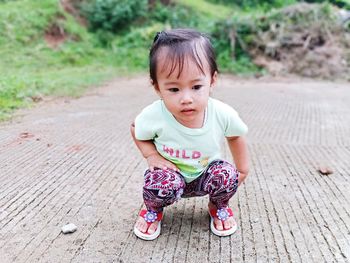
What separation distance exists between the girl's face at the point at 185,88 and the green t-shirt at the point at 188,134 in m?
0.08

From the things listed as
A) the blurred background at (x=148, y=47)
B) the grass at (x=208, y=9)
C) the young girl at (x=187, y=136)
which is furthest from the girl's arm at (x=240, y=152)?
the grass at (x=208, y=9)

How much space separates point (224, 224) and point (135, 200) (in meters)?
0.46

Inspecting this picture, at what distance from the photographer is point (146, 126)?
1562 mm

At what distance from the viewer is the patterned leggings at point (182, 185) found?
59.0 inches

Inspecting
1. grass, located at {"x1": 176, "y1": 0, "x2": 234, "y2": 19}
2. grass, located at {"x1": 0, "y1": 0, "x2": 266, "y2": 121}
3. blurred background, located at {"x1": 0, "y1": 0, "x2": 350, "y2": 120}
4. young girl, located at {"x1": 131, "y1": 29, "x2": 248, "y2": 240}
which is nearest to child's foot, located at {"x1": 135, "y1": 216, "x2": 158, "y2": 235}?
young girl, located at {"x1": 131, "y1": 29, "x2": 248, "y2": 240}

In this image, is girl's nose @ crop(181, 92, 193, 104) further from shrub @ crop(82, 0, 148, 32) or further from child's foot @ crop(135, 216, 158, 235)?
shrub @ crop(82, 0, 148, 32)

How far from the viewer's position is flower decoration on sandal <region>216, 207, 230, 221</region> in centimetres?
157

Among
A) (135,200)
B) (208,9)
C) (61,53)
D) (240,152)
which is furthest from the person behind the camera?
(208,9)

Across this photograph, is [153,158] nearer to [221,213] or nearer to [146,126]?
[146,126]

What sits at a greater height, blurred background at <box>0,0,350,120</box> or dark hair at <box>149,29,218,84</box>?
dark hair at <box>149,29,218,84</box>

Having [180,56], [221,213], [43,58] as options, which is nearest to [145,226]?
[221,213]

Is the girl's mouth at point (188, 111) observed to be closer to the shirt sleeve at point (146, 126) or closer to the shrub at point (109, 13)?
the shirt sleeve at point (146, 126)

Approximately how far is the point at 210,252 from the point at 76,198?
68 cm

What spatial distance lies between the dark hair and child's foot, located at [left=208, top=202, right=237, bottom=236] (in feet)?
1.68
